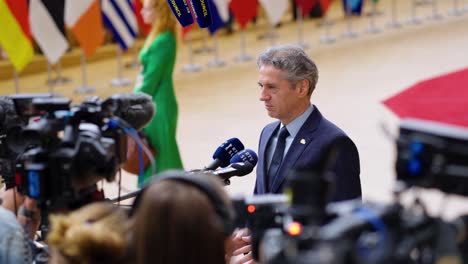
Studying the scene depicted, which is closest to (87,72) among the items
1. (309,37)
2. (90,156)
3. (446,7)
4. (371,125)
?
(309,37)

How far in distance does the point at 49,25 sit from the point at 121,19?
180 cm

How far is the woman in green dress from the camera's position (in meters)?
7.59

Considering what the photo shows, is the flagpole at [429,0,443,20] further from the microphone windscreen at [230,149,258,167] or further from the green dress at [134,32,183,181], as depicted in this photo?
the microphone windscreen at [230,149,258,167]

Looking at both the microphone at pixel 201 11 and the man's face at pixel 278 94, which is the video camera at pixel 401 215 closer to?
the man's face at pixel 278 94

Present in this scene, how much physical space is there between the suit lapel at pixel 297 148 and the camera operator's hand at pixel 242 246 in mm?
316

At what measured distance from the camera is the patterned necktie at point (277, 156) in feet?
15.0

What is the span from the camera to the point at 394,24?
1836 cm

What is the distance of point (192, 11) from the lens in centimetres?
480

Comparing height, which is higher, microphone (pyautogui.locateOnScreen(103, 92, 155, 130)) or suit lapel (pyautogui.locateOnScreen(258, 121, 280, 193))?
microphone (pyautogui.locateOnScreen(103, 92, 155, 130))

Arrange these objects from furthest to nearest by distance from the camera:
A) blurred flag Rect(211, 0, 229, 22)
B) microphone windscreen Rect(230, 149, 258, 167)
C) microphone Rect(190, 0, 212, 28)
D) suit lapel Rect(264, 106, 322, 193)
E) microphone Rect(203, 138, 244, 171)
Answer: blurred flag Rect(211, 0, 229, 22) → microphone Rect(190, 0, 212, 28) → suit lapel Rect(264, 106, 322, 193) → microphone Rect(203, 138, 244, 171) → microphone windscreen Rect(230, 149, 258, 167)

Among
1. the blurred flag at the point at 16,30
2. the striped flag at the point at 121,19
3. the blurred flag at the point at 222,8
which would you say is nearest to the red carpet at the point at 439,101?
the blurred flag at the point at 16,30

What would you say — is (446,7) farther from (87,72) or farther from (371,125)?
(371,125)

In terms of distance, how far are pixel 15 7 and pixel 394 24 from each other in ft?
32.7

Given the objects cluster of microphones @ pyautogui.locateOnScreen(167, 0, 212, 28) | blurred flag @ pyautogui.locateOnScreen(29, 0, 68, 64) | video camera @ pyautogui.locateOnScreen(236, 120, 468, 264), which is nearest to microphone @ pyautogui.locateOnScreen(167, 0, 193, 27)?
cluster of microphones @ pyautogui.locateOnScreen(167, 0, 212, 28)
